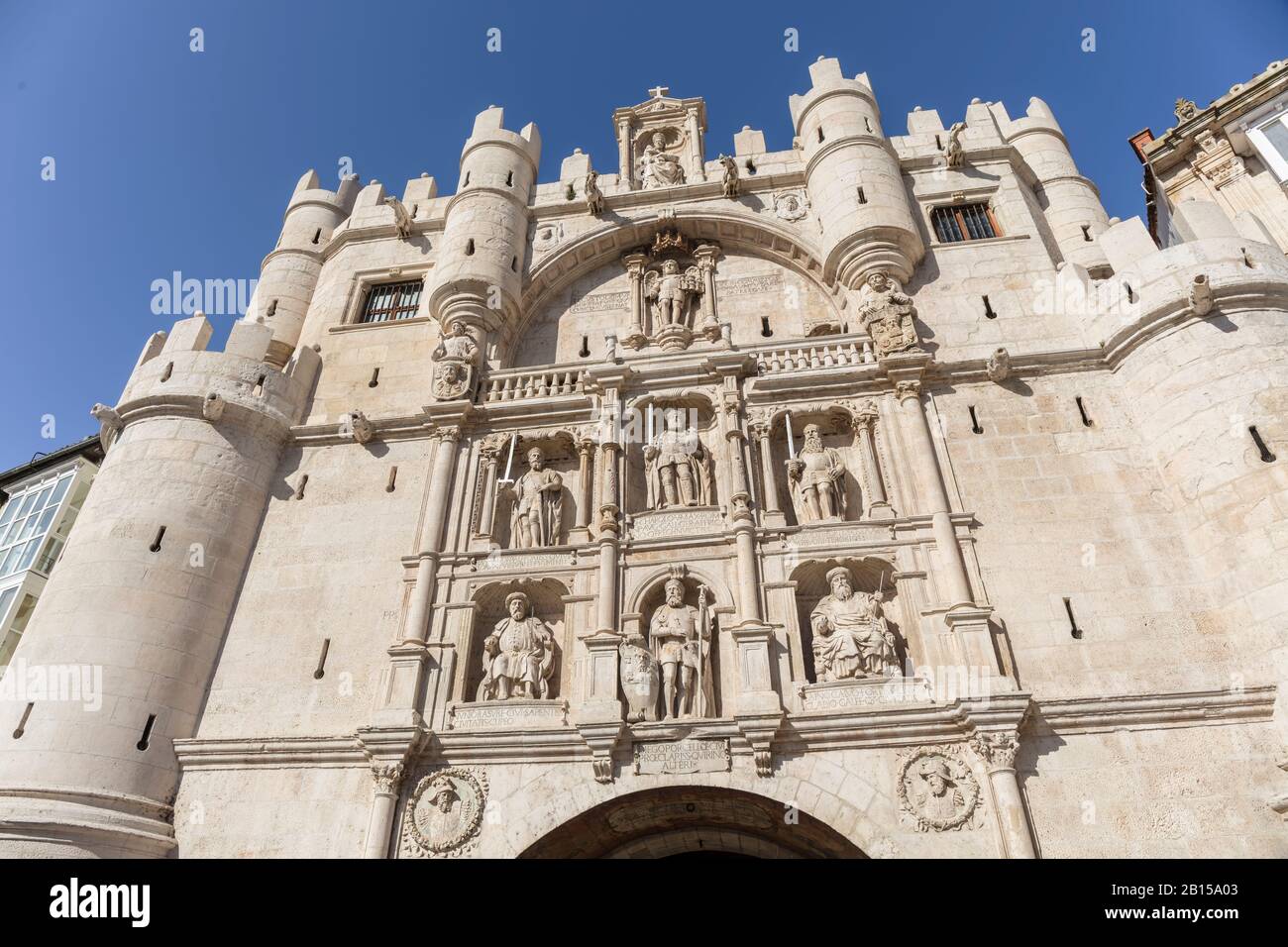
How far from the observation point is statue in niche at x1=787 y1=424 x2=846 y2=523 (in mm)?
14719

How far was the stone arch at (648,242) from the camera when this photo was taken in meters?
19.6

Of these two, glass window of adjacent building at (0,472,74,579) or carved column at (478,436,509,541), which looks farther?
glass window of adjacent building at (0,472,74,579)

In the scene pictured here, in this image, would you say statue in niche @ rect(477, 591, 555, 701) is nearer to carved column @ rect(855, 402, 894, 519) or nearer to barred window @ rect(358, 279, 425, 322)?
carved column @ rect(855, 402, 894, 519)

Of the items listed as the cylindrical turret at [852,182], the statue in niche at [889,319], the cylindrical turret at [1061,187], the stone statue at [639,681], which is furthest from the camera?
the cylindrical turret at [1061,187]

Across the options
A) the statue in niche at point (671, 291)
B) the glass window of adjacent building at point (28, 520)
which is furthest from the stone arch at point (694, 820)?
the glass window of adjacent building at point (28, 520)

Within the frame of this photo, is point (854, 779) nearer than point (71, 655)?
Yes

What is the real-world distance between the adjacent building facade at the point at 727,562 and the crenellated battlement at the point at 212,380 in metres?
0.10

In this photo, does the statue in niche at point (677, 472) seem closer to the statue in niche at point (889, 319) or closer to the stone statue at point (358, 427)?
the statue in niche at point (889, 319)

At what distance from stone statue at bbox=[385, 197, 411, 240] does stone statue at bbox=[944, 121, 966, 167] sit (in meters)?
13.5

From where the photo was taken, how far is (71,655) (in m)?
13.1

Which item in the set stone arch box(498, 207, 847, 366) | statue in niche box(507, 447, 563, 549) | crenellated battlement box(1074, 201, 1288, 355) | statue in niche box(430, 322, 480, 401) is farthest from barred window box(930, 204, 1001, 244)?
statue in niche box(430, 322, 480, 401)

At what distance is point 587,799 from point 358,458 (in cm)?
853
